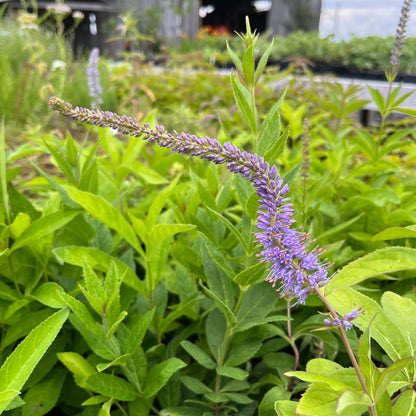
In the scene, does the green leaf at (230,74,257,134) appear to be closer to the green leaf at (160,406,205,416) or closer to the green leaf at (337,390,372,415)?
the green leaf at (337,390,372,415)

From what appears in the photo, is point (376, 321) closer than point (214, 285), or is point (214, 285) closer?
point (376, 321)

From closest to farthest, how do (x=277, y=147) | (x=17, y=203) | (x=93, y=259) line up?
1. (x=277, y=147)
2. (x=93, y=259)
3. (x=17, y=203)

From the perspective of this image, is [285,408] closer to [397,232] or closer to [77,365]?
[397,232]

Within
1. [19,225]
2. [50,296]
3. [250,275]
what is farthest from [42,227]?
[250,275]

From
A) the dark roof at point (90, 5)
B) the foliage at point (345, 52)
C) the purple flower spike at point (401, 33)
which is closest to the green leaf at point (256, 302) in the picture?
the purple flower spike at point (401, 33)

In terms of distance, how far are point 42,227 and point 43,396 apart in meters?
0.38

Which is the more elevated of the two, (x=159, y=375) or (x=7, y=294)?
(x=7, y=294)

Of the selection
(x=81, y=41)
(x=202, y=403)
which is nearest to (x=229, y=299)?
(x=202, y=403)

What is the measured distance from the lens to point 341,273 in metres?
0.57

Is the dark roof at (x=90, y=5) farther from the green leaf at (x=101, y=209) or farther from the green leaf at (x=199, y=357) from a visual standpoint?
the green leaf at (x=199, y=357)

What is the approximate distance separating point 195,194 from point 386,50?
8498mm

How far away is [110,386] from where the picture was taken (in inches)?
33.8

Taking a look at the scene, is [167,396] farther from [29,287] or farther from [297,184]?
[297,184]

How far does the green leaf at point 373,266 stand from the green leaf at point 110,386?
0.52 m
